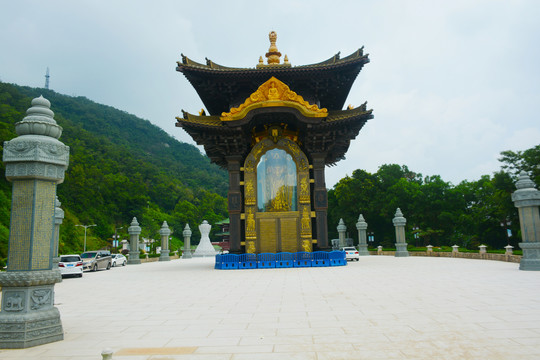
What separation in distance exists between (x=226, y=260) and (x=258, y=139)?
7.22 metres

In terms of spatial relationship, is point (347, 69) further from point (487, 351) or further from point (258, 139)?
point (487, 351)

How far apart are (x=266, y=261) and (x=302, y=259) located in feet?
6.19

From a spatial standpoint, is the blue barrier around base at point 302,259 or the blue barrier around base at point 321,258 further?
the blue barrier around base at point 321,258

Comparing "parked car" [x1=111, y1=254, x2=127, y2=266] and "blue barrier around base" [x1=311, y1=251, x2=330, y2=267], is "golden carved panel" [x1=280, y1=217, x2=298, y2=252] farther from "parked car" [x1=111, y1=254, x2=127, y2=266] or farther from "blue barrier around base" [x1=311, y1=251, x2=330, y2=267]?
"parked car" [x1=111, y1=254, x2=127, y2=266]

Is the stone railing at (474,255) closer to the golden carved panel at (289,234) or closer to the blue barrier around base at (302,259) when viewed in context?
the blue barrier around base at (302,259)

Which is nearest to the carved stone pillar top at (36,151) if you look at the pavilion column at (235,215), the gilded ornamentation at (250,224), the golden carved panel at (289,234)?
the pavilion column at (235,215)

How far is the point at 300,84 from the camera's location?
2109cm

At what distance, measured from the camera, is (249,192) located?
776 inches

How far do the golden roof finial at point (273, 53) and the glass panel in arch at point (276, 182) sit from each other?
6.48m

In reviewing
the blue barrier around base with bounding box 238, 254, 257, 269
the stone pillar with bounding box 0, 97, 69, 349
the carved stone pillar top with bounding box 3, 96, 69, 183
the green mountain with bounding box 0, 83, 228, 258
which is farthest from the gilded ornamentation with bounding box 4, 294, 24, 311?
the green mountain with bounding box 0, 83, 228, 258

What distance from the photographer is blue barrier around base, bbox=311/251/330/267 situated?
18656 millimetres

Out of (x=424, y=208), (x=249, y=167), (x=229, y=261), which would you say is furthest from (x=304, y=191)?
(x=424, y=208)

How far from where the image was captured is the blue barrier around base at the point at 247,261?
18.4m

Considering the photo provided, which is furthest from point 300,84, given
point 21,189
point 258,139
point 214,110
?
point 21,189
